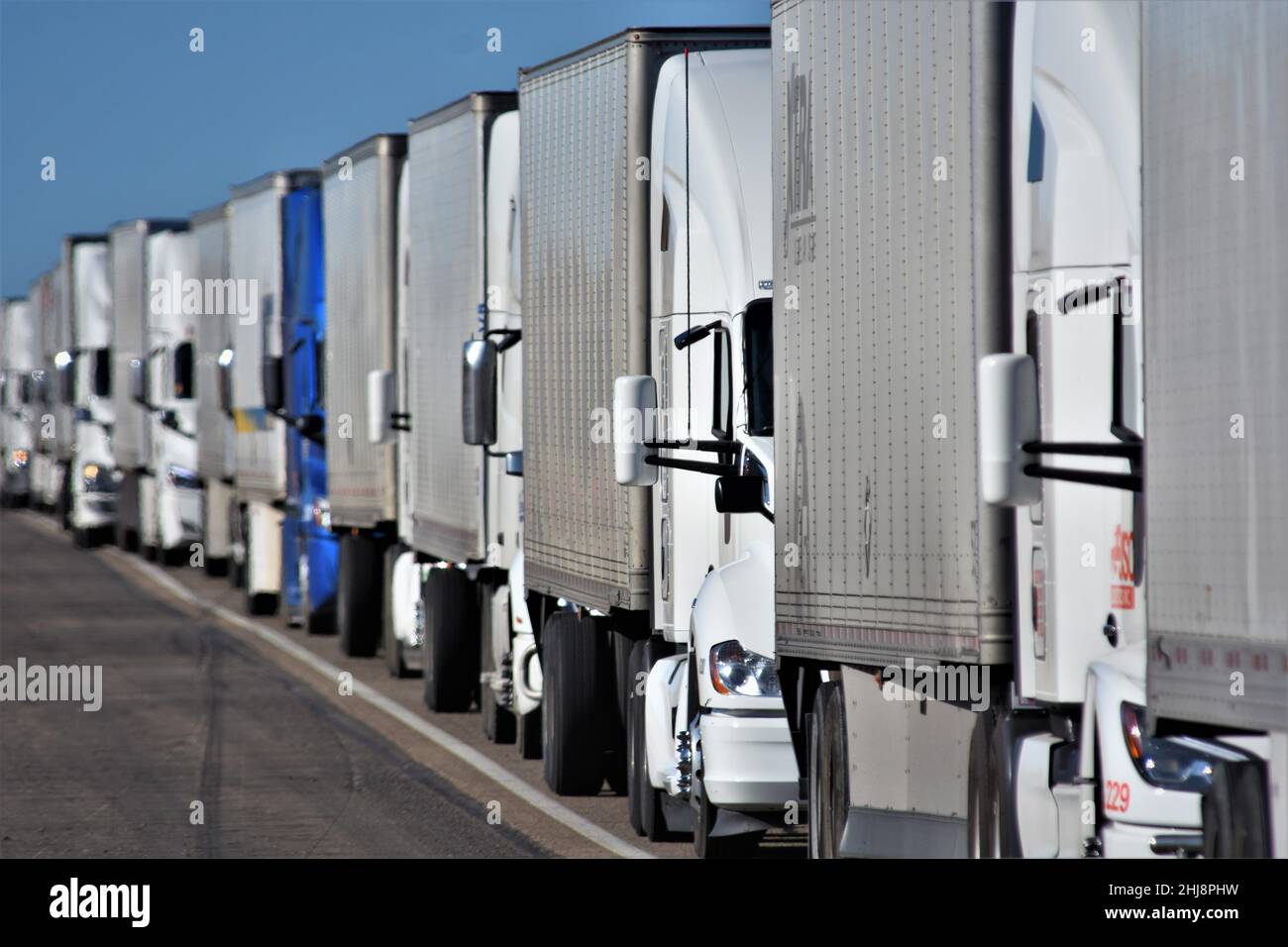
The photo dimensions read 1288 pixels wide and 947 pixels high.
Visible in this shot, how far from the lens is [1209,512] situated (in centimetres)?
772

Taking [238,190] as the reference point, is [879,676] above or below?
below

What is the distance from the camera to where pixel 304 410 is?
3072cm

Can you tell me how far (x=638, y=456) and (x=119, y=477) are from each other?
3350 centimetres

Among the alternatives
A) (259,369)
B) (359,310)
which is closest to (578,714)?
(359,310)

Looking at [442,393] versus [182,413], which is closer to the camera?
[442,393]

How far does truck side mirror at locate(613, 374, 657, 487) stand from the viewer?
1411 cm

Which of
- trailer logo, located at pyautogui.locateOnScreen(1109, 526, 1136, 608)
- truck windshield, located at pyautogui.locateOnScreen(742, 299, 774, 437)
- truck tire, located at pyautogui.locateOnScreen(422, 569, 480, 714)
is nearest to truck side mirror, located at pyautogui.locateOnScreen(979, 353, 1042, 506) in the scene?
trailer logo, located at pyautogui.locateOnScreen(1109, 526, 1136, 608)

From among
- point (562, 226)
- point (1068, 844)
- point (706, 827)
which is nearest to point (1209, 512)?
point (1068, 844)

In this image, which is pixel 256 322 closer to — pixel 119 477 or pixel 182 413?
pixel 182 413

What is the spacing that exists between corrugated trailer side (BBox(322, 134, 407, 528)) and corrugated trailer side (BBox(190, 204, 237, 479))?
7311 mm

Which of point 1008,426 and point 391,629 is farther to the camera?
point 391,629

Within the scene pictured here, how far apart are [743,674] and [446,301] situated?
953 cm

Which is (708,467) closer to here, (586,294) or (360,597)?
(586,294)

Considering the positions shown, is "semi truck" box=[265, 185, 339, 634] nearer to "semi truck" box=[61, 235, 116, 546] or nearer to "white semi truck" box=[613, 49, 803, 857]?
"white semi truck" box=[613, 49, 803, 857]
